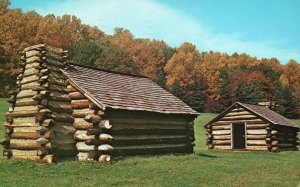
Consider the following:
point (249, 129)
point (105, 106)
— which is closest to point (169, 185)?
point (105, 106)

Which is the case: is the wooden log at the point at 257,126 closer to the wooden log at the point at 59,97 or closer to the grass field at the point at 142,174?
the grass field at the point at 142,174

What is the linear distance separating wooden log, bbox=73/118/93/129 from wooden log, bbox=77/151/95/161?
3.76 feet

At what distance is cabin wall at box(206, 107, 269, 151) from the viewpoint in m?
31.4

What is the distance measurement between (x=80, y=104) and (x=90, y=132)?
5.26ft

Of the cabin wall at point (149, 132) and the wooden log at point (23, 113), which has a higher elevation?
the wooden log at point (23, 113)

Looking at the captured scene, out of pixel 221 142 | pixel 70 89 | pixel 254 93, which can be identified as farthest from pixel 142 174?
pixel 254 93

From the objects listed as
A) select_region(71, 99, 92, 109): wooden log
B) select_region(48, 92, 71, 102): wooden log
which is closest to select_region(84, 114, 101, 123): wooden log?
select_region(71, 99, 92, 109): wooden log

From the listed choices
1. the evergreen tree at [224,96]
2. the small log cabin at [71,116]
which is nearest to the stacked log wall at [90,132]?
the small log cabin at [71,116]

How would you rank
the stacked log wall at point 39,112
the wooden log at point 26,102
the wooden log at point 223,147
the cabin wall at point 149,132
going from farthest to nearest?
1. the wooden log at point 223,147
2. the cabin wall at point 149,132
3. the wooden log at point 26,102
4. the stacked log wall at point 39,112

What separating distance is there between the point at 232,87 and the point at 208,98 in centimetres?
732

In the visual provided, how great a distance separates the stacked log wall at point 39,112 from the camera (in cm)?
1622

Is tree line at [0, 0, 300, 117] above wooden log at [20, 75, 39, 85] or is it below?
above

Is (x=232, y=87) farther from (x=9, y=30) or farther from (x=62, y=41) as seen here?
(x=9, y=30)

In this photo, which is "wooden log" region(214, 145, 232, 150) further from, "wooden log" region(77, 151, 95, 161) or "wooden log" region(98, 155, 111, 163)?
"wooden log" region(77, 151, 95, 161)
